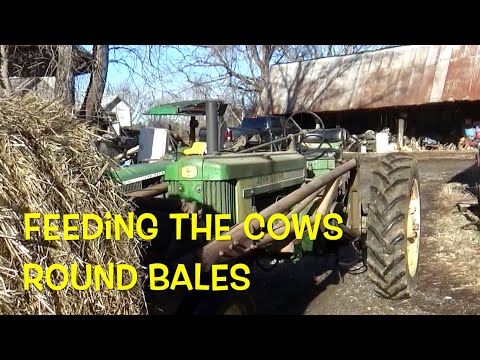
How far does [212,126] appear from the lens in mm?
4242

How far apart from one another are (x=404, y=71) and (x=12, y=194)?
22.1 metres

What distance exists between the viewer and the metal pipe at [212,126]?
418cm

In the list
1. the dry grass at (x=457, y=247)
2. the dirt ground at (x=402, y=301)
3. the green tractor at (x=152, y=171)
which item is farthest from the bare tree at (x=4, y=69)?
the dry grass at (x=457, y=247)

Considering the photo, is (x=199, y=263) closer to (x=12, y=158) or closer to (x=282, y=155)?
(x=12, y=158)

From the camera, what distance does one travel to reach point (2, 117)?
229 centimetres

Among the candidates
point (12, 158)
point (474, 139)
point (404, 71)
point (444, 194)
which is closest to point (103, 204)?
point (12, 158)

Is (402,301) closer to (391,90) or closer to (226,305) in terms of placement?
(226,305)

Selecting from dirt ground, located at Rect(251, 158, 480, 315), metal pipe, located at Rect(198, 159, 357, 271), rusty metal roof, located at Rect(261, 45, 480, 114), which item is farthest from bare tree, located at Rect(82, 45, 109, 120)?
rusty metal roof, located at Rect(261, 45, 480, 114)

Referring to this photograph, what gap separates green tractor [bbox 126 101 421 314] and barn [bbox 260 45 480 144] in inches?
668

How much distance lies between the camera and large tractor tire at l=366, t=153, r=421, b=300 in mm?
4277

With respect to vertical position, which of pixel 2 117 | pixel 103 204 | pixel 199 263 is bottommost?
pixel 199 263

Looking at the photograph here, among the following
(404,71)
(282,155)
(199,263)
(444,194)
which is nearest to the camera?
(199,263)

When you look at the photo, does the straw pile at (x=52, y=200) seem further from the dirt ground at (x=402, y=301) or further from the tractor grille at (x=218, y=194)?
the dirt ground at (x=402, y=301)

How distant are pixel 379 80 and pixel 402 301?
18868mm
